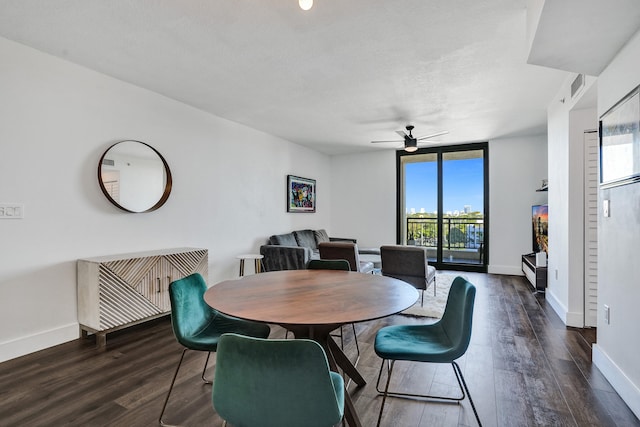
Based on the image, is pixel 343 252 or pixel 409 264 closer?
pixel 409 264

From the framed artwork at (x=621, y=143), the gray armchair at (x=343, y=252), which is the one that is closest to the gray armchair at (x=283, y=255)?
the gray armchair at (x=343, y=252)

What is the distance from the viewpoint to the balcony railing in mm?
6551

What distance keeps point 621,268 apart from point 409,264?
2.17 metres

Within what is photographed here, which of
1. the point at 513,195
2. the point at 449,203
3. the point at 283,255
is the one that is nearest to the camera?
the point at 283,255

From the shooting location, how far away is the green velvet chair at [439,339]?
1.67 m

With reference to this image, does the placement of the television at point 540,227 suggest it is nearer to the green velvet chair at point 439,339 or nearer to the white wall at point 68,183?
the green velvet chair at point 439,339

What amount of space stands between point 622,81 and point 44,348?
4705mm

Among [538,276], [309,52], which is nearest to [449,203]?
[538,276]

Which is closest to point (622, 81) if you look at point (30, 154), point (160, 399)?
point (160, 399)

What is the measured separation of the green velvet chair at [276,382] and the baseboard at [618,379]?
1.98 m

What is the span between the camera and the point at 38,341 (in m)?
2.78

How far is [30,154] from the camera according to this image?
9.04ft

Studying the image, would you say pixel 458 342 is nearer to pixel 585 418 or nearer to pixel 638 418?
pixel 585 418

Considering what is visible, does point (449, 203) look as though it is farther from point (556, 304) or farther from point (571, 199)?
point (571, 199)
